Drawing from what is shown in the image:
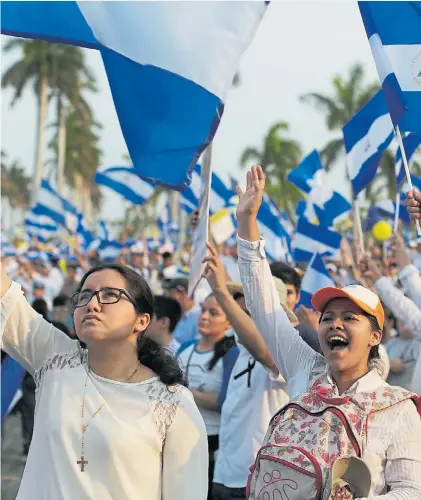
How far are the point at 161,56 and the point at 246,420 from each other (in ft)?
6.11

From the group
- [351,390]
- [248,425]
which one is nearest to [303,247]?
[248,425]

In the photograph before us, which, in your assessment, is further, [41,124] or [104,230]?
[41,124]

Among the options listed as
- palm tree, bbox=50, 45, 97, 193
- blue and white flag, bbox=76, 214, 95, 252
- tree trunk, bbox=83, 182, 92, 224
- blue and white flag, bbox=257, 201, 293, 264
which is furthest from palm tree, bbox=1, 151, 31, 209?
blue and white flag, bbox=257, 201, 293, 264

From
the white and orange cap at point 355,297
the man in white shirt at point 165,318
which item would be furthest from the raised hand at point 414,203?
the man in white shirt at point 165,318

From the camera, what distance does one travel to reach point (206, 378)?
17.8 ft

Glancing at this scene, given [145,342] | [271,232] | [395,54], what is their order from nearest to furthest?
[145,342] < [395,54] < [271,232]

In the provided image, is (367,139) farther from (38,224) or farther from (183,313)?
(38,224)

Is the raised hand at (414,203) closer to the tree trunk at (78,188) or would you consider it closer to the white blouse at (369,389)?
the white blouse at (369,389)

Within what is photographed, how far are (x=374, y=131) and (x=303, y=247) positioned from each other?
220 cm

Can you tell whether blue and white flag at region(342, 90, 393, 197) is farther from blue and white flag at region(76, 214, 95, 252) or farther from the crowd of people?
blue and white flag at region(76, 214, 95, 252)

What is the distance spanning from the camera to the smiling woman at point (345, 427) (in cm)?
285

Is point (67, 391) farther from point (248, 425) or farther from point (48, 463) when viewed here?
point (248, 425)

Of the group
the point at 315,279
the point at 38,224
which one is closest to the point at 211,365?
the point at 315,279

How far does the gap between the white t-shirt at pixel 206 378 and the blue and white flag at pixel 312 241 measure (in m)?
3.27
